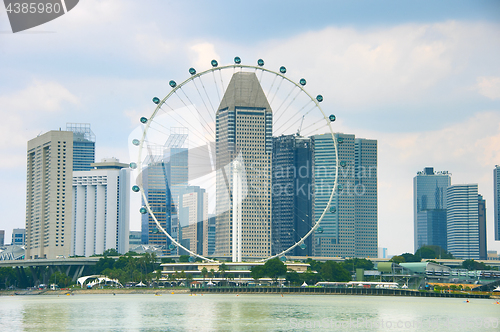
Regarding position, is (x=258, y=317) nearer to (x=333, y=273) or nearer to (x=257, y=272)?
(x=257, y=272)

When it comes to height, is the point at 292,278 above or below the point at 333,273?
below

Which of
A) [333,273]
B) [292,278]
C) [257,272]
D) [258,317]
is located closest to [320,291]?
[257,272]

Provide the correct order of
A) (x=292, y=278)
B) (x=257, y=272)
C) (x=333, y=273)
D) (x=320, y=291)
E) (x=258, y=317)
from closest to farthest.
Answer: (x=258, y=317), (x=320, y=291), (x=257, y=272), (x=292, y=278), (x=333, y=273)

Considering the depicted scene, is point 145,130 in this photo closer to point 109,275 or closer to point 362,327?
point 362,327

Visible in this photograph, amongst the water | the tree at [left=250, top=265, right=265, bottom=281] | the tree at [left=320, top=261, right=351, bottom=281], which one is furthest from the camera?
the tree at [left=320, top=261, right=351, bottom=281]

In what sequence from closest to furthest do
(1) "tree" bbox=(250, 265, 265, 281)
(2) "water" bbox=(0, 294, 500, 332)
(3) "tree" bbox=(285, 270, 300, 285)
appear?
(2) "water" bbox=(0, 294, 500, 332) → (1) "tree" bbox=(250, 265, 265, 281) → (3) "tree" bbox=(285, 270, 300, 285)

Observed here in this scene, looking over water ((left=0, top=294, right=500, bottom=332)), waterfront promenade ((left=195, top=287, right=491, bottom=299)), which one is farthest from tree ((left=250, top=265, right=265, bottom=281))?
water ((left=0, top=294, right=500, bottom=332))

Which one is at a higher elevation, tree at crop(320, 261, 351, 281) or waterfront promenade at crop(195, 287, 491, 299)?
tree at crop(320, 261, 351, 281)

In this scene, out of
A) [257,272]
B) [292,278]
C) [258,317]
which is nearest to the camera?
[258,317]

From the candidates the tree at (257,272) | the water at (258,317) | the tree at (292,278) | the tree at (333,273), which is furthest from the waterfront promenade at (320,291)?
the water at (258,317)

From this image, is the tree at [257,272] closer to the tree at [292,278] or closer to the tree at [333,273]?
the tree at [292,278]

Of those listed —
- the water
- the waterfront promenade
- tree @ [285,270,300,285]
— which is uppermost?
the water

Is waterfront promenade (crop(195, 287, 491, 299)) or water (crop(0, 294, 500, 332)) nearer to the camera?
water (crop(0, 294, 500, 332))

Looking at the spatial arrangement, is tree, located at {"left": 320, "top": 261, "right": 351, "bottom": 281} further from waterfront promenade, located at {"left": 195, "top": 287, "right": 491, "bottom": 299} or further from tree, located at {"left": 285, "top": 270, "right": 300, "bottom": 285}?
waterfront promenade, located at {"left": 195, "top": 287, "right": 491, "bottom": 299}
